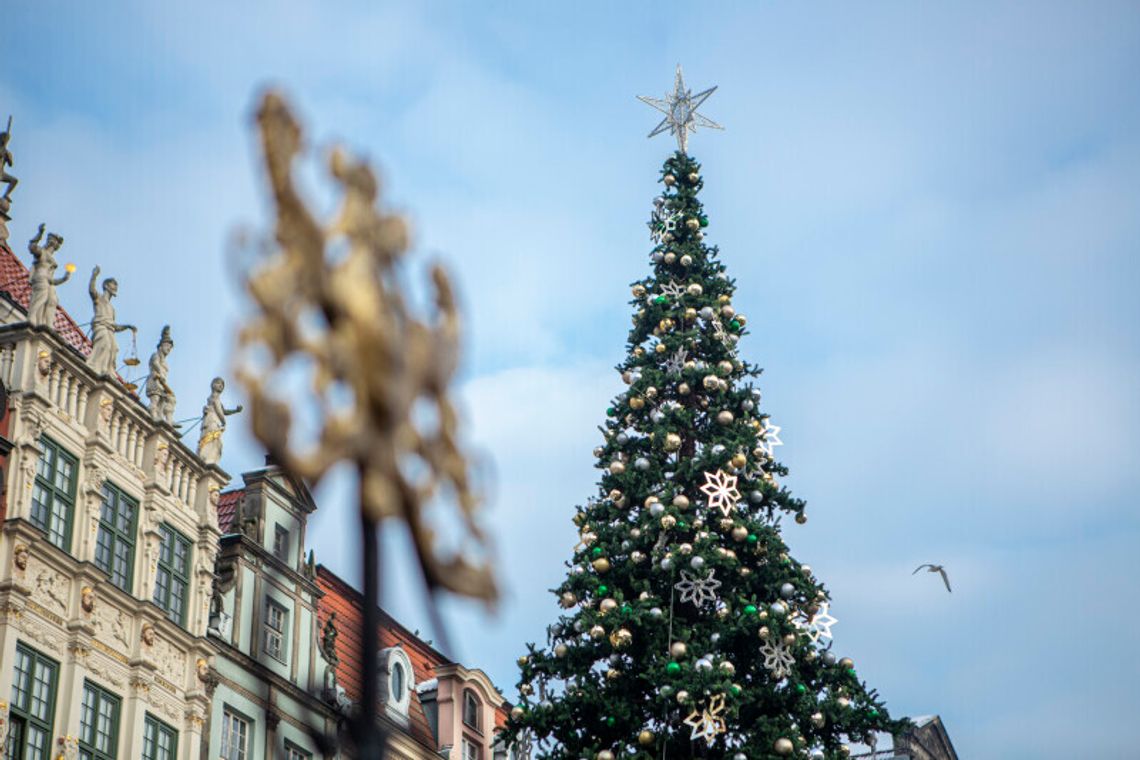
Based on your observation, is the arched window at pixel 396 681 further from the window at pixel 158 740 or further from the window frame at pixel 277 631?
the window at pixel 158 740

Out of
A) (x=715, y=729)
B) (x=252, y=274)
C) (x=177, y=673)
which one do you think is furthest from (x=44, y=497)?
(x=252, y=274)

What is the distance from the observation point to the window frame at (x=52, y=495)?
25.5m

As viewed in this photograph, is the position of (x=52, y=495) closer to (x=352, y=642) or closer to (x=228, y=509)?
(x=228, y=509)

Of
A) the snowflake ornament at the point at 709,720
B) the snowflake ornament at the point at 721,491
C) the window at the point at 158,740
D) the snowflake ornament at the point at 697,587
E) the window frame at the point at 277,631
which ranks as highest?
the snowflake ornament at the point at 721,491

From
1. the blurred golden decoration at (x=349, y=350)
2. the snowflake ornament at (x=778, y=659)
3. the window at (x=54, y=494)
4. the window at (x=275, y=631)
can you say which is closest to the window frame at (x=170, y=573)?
the window at (x=275, y=631)

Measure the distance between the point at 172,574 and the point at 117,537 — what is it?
1.74m

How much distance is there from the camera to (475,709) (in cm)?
3759

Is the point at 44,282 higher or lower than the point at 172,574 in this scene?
higher

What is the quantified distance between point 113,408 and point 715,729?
11935mm

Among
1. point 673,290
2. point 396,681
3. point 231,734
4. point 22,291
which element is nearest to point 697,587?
point 673,290

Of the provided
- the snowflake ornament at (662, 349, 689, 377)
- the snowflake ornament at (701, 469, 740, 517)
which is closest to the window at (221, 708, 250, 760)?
the snowflake ornament at (701, 469, 740, 517)

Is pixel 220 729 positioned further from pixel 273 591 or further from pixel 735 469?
pixel 735 469

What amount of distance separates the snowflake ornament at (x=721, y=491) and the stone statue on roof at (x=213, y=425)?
9.46 metres

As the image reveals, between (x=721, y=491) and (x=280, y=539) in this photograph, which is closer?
(x=721, y=491)
